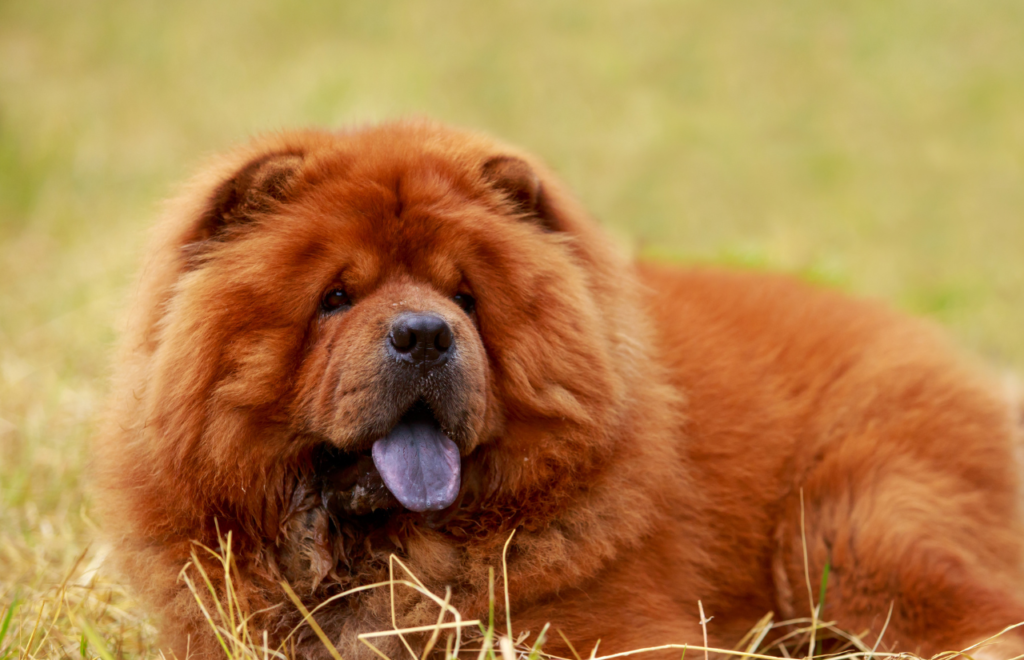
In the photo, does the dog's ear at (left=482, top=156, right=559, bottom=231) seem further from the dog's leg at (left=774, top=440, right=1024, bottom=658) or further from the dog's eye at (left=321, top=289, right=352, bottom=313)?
the dog's leg at (left=774, top=440, right=1024, bottom=658)

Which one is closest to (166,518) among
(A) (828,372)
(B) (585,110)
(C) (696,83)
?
(A) (828,372)

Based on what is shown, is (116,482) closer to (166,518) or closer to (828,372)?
(166,518)

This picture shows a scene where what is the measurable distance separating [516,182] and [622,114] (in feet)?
33.6

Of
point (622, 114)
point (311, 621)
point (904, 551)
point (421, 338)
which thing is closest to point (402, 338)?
point (421, 338)

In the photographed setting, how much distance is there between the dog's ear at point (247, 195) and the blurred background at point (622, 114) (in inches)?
161

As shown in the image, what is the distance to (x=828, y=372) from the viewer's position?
3893 mm

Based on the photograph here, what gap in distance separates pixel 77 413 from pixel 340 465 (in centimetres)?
323

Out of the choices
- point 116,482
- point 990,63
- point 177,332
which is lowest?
point 116,482

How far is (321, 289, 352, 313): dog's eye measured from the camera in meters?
2.90

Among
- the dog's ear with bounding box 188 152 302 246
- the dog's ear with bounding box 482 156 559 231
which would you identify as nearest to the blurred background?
the dog's ear with bounding box 188 152 302 246

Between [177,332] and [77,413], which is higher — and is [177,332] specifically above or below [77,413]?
above

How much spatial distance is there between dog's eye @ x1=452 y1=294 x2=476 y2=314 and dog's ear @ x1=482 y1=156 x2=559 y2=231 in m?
0.39

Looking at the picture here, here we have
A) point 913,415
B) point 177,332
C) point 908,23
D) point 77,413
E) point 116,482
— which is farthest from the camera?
point 908,23

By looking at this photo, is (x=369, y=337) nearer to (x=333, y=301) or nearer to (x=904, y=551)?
(x=333, y=301)
